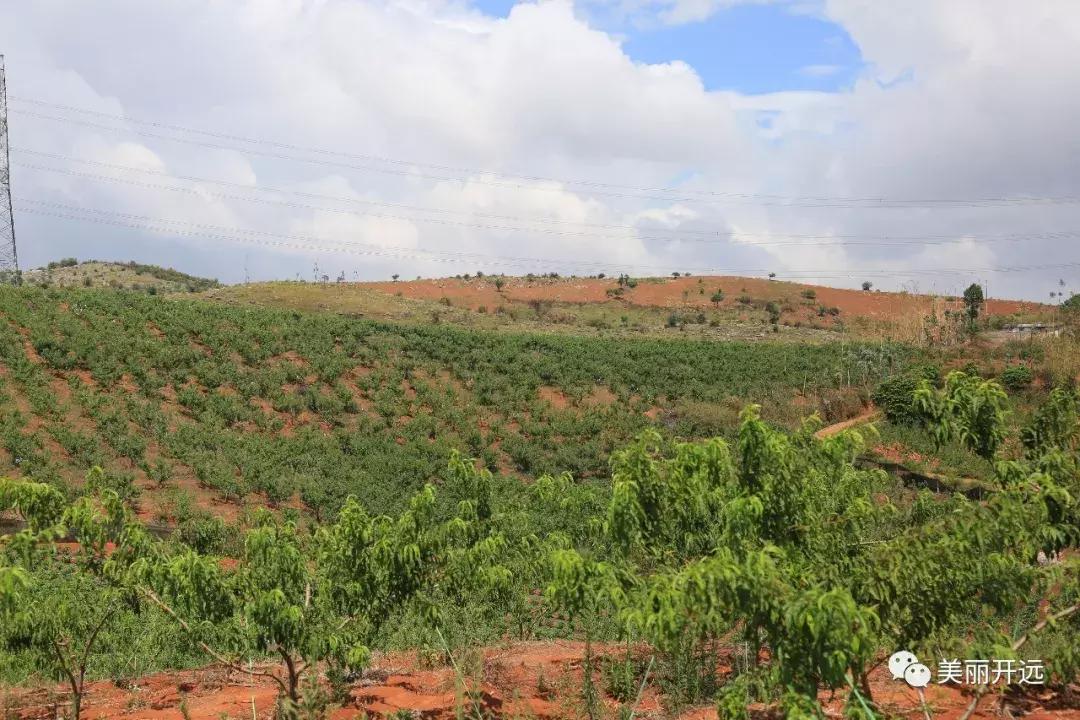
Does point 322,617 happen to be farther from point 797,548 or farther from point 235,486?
point 235,486

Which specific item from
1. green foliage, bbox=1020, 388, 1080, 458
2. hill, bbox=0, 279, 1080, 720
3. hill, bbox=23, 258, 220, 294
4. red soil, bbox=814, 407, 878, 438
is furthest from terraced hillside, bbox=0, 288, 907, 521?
hill, bbox=23, 258, 220, 294

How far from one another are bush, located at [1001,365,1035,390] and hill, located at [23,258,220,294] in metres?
54.0

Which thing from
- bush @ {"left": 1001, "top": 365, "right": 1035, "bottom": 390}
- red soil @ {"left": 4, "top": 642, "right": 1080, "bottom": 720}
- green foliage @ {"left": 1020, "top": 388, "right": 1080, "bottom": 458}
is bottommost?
red soil @ {"left": 4, "top": 642, "right": 1080, "bottom": 720}

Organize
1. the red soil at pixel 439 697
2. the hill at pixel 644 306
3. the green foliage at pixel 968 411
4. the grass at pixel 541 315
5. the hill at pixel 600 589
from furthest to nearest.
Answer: the hill at pixel 644 306 → the grass at pixel 541 315 → the red soil at pixel 439 697 → the green foliage at pixel 968 411 → the hill at pixel 600 589

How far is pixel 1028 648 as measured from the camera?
6.96 metres

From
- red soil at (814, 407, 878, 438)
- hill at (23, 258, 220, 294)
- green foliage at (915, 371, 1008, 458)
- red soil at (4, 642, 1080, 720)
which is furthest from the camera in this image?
hill at (23, 258, 220, 294)

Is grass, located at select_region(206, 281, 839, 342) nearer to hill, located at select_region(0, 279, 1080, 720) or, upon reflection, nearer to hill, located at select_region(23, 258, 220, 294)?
hill, located at select_region(23, 258, 220, 294)

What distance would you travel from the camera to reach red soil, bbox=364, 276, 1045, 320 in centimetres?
6606

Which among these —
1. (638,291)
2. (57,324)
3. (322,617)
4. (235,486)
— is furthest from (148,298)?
(638,291)

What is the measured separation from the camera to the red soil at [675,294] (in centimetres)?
6606

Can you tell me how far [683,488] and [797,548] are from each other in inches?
32.5

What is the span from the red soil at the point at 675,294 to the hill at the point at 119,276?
666 inches

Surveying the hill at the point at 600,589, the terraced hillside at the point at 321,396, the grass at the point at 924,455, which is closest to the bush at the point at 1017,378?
the grass at the point at 924,455

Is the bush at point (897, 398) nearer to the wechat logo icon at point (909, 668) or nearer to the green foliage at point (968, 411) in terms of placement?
the green foliage at point (968, 411)
